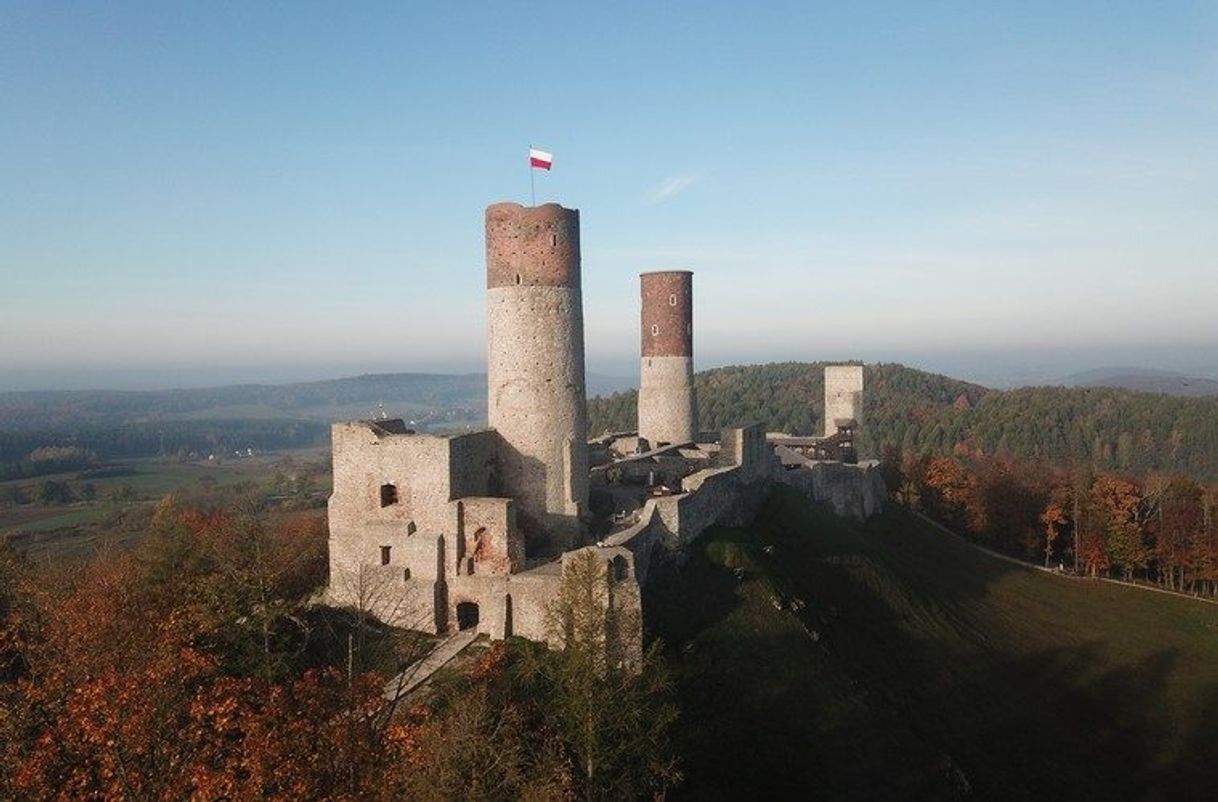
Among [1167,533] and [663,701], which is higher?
[663,701]

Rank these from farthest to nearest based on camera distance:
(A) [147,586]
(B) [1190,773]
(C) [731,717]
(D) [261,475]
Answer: (D) [261,475], (B) [1190,773], (A) [147,586], (C) [731,717]

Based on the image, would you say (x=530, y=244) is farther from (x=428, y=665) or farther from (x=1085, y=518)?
(x=1085, y=518)

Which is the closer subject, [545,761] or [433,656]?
[545,761]

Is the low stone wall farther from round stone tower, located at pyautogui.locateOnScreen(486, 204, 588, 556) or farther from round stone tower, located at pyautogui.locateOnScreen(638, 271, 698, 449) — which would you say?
round stone tower, located at pyautogui.locateOnScreen(638, 271, 698, 449)

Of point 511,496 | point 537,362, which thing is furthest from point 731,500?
point 537,362

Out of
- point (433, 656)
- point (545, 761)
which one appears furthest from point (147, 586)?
point (545, 761)

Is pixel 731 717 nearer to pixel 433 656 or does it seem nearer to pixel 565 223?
pixel 433 656
